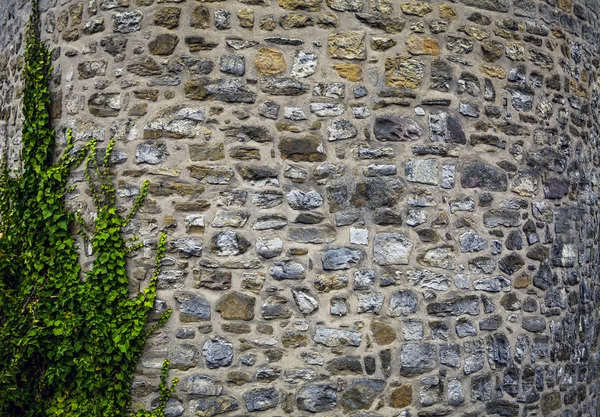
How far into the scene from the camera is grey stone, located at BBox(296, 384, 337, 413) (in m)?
5.12

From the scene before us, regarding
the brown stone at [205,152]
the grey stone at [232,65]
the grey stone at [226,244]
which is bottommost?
the grey stone at [226,244]

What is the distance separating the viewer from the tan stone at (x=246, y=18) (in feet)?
17.5

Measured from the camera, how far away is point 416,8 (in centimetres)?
558

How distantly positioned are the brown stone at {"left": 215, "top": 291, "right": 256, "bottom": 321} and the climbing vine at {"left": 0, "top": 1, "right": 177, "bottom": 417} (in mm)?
386

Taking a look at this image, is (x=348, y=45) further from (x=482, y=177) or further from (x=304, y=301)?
(x=304, y=301)

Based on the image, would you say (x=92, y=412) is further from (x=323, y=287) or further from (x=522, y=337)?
(x=522, y=337)

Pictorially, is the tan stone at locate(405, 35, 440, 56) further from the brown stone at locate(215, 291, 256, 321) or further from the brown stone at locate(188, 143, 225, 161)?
the brown stone at locate(215, 291, 256, 321)

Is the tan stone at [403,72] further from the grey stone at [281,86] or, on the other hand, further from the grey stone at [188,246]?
the grey stone at [188,246]

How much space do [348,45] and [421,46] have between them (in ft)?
1.92

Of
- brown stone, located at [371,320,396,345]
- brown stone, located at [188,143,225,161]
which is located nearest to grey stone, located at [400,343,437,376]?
brown stone, located at [371,320,396,345]

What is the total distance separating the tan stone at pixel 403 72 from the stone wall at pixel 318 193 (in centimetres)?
1

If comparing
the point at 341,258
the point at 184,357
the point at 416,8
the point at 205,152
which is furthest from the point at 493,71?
the point at 184,357

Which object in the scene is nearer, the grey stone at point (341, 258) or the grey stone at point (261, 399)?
the grey stone at point (261, 399)

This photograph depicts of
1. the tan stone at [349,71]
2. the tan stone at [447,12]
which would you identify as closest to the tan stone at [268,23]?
the tan stone at [349,71]
